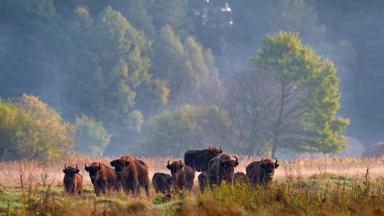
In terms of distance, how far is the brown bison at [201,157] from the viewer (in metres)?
32.8

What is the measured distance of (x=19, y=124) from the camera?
53219mm

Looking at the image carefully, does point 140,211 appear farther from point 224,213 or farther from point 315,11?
point 315,11

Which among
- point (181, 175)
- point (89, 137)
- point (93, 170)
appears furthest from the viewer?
point (89, 137)

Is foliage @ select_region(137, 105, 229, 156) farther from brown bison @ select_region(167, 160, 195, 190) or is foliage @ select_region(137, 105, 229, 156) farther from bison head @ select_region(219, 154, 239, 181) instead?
bison head @ select_region(219, 154, 239, 181)

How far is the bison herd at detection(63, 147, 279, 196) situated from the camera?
27.1 metres

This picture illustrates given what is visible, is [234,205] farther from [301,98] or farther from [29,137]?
[301,98]

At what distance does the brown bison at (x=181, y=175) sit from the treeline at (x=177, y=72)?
3584 centimetres

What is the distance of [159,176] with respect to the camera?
29.9 m

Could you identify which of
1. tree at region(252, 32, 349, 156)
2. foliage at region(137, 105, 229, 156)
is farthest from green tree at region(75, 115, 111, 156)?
tree at region(252, 32, 349, 156)

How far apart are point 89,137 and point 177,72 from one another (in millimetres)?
22581

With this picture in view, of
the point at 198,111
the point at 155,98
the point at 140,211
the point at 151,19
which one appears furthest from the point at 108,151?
the point at 140,211

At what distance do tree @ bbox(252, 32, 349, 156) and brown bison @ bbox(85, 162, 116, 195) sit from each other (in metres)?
37.2

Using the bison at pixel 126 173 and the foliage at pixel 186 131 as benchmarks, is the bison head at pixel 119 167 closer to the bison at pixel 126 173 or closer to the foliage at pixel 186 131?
the bison at pixel 126 173

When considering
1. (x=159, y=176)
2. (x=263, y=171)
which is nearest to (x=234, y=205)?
(x=263, y=171)
